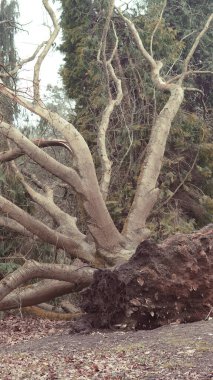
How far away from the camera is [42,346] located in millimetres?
7035

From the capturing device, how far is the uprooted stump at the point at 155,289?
762 centimetres

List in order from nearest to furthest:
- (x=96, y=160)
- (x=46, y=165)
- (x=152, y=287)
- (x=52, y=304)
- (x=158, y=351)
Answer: (x=158, y=351)
(x=152, y=287)
(x=46, y=165)
(x=52, y=304)
(x=96, y=160)

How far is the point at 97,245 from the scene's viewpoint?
988cm

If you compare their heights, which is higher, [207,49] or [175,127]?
[207,49]

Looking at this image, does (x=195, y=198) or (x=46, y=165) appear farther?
(x=195, y=198)

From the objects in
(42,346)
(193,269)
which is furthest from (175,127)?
(42,346)

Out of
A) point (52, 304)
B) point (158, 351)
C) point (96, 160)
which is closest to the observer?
point (158, 351)

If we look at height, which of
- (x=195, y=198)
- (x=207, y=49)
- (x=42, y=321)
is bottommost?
(x=42, y=321)

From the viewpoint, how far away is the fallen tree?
25.2 feet

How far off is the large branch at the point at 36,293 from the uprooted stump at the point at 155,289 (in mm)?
1784

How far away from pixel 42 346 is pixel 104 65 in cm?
807

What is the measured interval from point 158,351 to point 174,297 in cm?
195

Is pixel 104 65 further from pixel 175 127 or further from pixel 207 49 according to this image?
pixel 207 49

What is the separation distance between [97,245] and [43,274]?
1.18m
